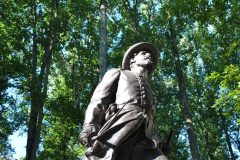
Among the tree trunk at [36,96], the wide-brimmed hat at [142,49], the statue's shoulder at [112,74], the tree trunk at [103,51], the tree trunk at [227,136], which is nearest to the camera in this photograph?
the statue's shoulder at [112,74]

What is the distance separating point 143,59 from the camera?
17.3ft

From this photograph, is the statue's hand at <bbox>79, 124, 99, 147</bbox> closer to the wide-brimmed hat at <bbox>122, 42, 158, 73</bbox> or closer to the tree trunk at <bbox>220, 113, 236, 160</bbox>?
the wide-brimmed hat at <bbox>122, 42, 158, 73</bbox>

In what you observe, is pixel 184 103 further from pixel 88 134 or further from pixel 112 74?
pixel 88 134

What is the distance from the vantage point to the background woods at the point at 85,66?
17781 mm

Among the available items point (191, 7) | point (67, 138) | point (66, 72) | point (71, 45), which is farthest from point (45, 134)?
point (191, 7)

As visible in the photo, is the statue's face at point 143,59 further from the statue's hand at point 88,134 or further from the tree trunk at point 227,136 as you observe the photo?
the tree trunk at point 227,136

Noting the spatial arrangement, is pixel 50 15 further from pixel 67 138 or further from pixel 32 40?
pixel 67 138

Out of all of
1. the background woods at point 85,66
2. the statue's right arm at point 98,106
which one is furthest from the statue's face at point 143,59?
the background woods at point 85,66

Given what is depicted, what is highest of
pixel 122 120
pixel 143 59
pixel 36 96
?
pixel 36 96

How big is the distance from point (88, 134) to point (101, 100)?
0.61m

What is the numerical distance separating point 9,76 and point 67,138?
7591 millimetres

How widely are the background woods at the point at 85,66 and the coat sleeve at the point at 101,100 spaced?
7862 mm

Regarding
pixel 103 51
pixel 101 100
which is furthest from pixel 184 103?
pixel 101 100

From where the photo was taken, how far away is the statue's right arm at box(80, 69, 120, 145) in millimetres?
4055
